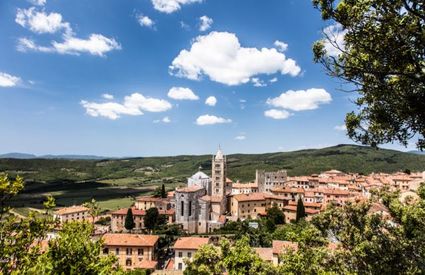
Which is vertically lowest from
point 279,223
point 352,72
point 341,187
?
point 279,223

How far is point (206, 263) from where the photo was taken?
822 inches

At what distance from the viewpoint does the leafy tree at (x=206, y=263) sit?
20156mm

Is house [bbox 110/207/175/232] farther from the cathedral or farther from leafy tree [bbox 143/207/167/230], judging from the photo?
the cathedral

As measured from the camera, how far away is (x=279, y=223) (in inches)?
3132

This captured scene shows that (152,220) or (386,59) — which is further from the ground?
(386,59)

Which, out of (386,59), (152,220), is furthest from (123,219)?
(386,59)

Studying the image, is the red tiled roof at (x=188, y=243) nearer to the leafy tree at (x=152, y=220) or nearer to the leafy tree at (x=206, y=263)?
the leafy tree at (x=152, y=220)

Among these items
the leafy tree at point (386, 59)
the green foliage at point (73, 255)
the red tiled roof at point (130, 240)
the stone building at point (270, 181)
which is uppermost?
the leafy tree at point (386, 59)

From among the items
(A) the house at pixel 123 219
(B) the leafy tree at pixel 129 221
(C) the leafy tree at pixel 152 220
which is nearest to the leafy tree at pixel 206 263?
(C) the leafy tree at pixel 152 220

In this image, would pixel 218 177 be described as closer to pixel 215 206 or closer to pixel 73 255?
pixel 215 206

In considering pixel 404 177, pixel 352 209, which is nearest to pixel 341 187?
pixel 404 177

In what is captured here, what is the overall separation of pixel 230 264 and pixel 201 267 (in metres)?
1.92

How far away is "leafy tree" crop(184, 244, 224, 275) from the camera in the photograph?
20156 mm

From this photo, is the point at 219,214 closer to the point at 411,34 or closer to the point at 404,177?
the point at 404,177
